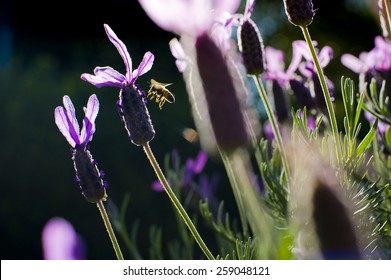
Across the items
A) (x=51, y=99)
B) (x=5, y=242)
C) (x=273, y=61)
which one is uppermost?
(x=273, y=61)

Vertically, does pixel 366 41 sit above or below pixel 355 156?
below

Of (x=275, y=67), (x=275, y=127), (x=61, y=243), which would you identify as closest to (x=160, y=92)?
(x=275, y=67)

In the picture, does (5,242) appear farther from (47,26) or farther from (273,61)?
(273,61)

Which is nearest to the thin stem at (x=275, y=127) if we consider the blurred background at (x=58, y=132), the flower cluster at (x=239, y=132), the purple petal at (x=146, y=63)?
the flower cluster at (x=239, y=132)

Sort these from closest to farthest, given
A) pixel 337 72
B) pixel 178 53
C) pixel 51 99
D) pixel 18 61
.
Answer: pixel 178 53 → pixel 51 99 → pixel 18 61 → pixel 337 72

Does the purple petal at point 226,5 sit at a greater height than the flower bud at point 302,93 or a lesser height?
greater

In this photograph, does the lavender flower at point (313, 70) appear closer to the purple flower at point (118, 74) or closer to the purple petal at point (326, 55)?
the purple petal at point (326, 55)

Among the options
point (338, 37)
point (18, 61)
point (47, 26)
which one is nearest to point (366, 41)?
point (338, 37)
